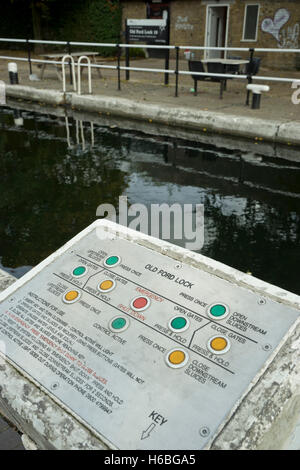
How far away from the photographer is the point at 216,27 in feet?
59.2

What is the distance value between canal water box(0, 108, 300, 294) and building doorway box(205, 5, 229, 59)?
12.3m

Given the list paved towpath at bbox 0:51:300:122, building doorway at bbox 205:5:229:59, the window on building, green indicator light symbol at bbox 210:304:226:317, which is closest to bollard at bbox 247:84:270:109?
paved towpath at bbox 0:51:300:122

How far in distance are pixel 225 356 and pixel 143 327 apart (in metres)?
0.38

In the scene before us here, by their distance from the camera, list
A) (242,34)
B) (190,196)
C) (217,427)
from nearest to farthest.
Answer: (217,427) < (190,196) < (242,34)

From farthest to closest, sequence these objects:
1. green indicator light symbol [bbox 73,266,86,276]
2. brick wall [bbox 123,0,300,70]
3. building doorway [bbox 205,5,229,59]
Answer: building doorway [bbox 205,5,229,59] < brick wall [bbox 123,0,300,70] < green indicator light symbol [bbox 73,266,86,276]

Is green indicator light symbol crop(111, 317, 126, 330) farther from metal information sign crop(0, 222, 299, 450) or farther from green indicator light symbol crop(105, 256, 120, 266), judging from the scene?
green indicator light symbol crop(105, 256, 120, 266)

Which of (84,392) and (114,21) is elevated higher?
(114,21)

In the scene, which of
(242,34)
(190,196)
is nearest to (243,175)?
(190,196)

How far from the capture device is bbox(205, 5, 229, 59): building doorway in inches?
691

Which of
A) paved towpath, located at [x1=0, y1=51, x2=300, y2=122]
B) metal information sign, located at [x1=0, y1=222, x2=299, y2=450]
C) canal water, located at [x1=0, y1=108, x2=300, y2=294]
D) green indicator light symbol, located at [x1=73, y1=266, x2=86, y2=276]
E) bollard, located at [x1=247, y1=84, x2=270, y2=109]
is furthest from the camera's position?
paved towpath, located at [x1=0, y1=51, x2=300, y2=122]

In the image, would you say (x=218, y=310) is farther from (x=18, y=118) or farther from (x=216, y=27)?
(x=216, y=27)

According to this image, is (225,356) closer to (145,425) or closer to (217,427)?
(217,427)

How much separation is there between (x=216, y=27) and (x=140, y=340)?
18779 mm

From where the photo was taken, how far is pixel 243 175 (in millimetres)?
5672
